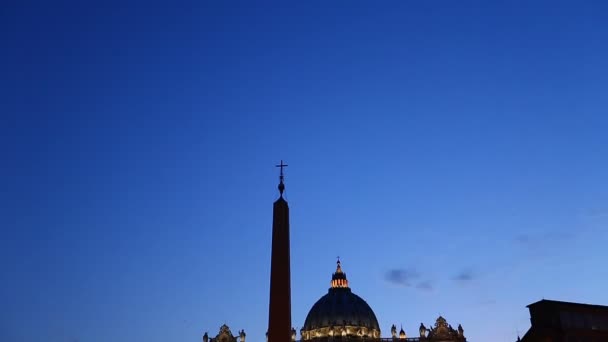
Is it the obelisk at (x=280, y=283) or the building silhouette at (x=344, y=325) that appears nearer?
the obelisk at (x=280, y=283)

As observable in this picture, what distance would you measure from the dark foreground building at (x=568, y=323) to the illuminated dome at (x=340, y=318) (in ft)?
285

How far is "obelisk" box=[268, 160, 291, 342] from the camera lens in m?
29.7

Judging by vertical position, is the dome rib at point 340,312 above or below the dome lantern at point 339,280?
below

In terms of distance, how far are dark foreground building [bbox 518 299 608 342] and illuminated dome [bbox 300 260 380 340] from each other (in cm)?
8693

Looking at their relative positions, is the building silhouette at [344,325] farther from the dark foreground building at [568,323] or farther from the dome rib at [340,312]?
the dark foreground building at [568,323]

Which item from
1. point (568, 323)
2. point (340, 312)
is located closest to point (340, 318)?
point (340, 312)

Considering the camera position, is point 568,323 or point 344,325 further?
point 344,325

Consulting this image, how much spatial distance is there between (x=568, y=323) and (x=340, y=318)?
305ft

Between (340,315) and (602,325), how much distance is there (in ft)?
304

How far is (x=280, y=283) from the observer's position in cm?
3030

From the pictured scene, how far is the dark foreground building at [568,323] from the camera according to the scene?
2445 inches

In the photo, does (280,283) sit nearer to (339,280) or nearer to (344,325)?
(344,325)

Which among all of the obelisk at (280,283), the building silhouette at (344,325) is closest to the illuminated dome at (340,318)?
the building silhouette at (344,325)

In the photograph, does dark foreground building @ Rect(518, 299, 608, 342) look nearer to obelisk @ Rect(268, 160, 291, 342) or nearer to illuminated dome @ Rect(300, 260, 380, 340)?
obelisk @ Rect(268, 160, 291, 342)
